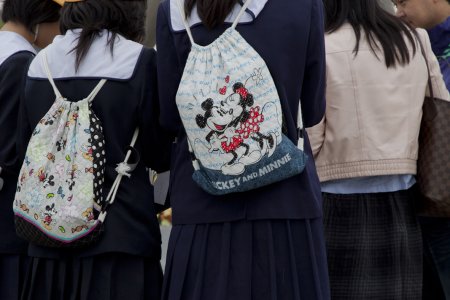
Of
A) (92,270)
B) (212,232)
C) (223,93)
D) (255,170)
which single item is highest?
(223,93)

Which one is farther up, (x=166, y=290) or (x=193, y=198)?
(x=193, y=198)

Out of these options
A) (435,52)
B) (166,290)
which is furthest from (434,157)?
(166,290)

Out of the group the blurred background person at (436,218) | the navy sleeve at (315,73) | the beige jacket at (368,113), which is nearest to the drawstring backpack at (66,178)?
the navy sleeve at (315,73)

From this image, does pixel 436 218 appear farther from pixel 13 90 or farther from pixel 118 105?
A: pixel 13 90

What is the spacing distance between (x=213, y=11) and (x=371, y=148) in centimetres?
97

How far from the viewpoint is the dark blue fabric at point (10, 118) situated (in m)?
Answer: 3.36

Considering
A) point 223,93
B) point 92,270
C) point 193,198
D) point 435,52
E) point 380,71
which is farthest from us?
point 435,52

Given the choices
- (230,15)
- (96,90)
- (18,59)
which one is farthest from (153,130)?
(18,59)

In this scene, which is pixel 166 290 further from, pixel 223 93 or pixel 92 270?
pixel 223 93

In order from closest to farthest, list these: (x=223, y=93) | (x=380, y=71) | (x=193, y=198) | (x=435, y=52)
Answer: (x=223, y=93)
(x=193, y=198)
(x=380, y=71)
(x=435, y=52)

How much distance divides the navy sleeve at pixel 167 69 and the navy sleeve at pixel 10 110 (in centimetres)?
74

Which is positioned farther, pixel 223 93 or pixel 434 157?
pixel 434 157

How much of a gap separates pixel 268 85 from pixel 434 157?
103 cm

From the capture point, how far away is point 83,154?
2992 mm
